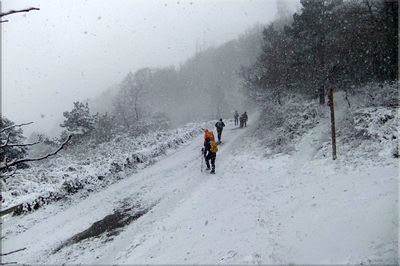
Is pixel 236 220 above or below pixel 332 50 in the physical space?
below

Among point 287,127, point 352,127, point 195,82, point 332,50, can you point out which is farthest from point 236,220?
point 195,82

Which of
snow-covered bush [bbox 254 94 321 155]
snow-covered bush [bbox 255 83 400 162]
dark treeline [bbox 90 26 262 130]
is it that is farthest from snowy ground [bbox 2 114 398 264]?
dark treeline [bbox 90 26 262 130]

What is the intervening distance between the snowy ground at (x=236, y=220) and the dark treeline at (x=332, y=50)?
436 inches

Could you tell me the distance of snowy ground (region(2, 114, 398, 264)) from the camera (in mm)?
5930

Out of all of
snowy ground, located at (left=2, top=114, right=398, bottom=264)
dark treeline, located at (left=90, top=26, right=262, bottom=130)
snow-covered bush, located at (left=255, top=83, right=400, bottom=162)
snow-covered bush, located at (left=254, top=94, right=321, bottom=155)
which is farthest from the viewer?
dark treeline, located at (left=90, top=26, right=262, bottom=130)

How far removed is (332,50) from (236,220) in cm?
1937

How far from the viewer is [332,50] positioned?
22188 mm

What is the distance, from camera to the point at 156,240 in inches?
299

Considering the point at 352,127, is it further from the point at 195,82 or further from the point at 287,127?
the point at 195,82

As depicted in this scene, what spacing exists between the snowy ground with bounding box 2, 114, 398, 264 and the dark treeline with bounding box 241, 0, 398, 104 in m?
11.1

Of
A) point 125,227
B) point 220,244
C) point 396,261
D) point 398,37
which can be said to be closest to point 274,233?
point 220,244

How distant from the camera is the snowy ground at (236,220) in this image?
19.5 ft

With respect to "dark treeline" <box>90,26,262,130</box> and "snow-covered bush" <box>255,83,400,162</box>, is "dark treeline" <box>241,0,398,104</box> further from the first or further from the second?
"dark treeline" <box>90,26,262,130</box>

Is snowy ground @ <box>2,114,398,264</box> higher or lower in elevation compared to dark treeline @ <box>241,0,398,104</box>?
lower
